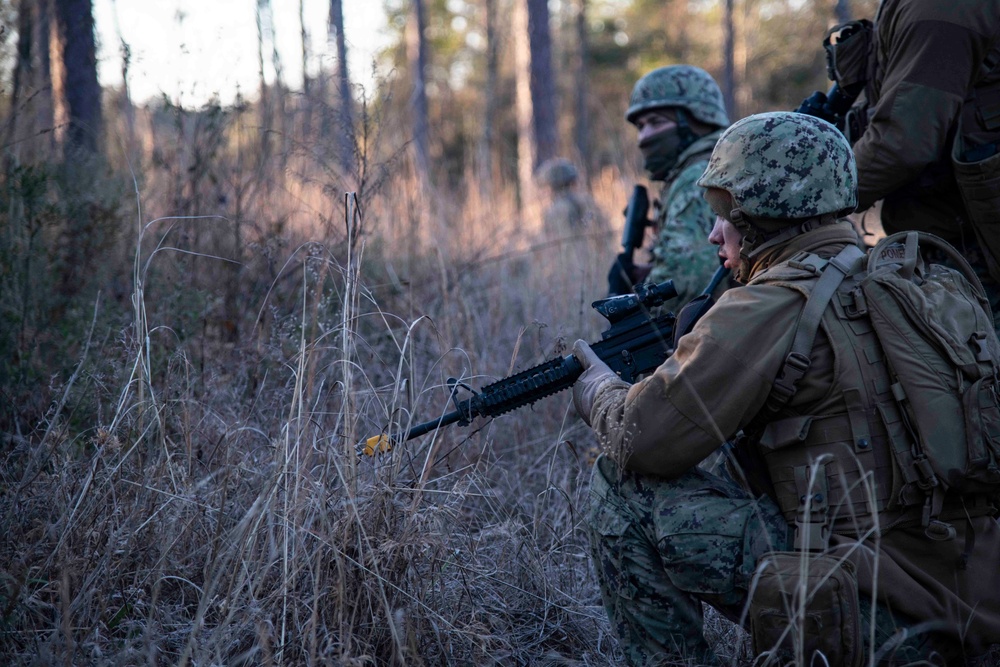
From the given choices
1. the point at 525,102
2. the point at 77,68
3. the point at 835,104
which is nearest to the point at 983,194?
the point at 835,104

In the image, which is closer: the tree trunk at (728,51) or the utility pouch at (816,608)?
the utility pouch at (816,608)

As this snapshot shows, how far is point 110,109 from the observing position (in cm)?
652

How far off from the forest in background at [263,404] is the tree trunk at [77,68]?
18mm

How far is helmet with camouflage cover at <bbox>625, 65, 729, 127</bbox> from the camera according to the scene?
3.74 metres

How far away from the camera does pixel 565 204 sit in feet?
24.7

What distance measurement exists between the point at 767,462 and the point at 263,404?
5.79 feet

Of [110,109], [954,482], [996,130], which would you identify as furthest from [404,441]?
[110,109]

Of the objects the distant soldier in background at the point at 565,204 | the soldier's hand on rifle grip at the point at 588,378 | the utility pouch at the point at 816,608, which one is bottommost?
the utility pouch at the point at 816,608

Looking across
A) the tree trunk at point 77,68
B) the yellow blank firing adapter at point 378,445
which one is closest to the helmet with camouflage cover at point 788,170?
the yellow blank firing adapter at point 378,445

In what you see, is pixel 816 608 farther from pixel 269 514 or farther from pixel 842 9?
pixel 842 9

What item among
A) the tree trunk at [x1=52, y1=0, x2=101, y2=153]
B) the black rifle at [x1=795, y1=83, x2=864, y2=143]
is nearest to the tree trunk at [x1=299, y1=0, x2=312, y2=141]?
the tree trunk at [x1=52, y1=0, x2=101, y2=153]

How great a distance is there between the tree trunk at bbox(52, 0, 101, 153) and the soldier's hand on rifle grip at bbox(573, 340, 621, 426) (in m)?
4.29

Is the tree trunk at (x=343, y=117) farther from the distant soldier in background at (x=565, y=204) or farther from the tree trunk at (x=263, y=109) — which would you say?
the distant soldier in background at (x=565, y=204)

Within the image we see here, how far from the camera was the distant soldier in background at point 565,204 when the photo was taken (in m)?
6.51
